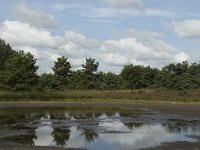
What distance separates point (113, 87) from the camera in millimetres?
117875

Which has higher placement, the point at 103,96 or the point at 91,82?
the point at 91,82

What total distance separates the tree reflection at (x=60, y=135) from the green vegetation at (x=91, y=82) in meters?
44.2

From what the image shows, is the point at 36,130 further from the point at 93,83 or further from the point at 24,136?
the point at 93,83

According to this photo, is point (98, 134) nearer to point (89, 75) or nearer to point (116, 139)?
point (116, 139)

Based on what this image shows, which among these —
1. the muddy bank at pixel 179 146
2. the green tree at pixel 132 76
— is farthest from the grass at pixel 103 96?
the muddy bank at pixel 179 146

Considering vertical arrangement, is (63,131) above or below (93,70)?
below

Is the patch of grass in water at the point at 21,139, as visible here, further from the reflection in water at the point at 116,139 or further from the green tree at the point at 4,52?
the green tree at the point at 4,52

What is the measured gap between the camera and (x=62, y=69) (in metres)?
102

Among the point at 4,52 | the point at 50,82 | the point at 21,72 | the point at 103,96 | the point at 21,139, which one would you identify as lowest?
the point at 21,139

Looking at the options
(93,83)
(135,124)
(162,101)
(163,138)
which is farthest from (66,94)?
(163,138)

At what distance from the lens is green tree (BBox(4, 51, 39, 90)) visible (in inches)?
3433

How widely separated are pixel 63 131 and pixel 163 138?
912 centimetres

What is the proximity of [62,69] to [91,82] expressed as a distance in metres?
11.0

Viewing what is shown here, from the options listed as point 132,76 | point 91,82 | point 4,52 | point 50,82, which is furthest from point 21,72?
point 4,52
